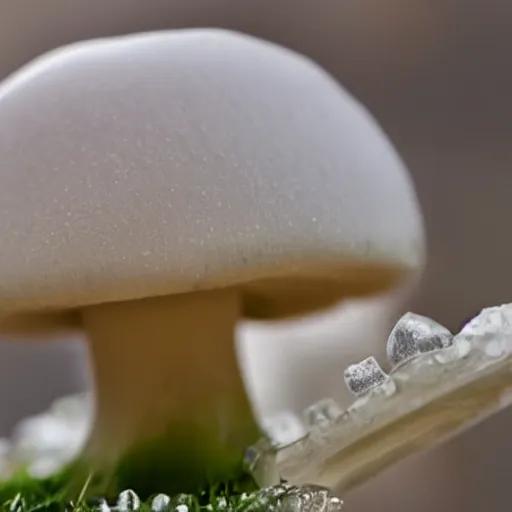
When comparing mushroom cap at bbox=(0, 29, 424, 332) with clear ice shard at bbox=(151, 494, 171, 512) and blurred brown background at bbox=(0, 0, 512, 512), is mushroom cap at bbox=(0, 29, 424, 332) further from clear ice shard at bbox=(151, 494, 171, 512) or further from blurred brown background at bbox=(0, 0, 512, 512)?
blurred brown background at bbox=(0, 0, 512, 512)

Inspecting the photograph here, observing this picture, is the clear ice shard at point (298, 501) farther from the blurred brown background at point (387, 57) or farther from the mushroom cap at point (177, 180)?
the blurred brown background at point (387, 57)

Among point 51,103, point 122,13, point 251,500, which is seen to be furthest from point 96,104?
point 122,13

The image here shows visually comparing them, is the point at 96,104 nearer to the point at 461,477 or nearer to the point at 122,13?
the point at 461,477

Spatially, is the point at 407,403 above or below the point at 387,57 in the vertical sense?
below

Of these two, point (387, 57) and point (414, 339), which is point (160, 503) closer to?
point (414, 339)

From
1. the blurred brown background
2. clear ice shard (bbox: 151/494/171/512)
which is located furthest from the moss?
the blurred brown background

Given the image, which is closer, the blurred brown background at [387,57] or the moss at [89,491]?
the moss at [89,491]

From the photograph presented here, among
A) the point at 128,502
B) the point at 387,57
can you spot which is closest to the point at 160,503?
the point at 128,502

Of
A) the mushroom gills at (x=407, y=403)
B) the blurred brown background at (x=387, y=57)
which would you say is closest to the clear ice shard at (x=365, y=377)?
the mushroom gills at (x=407, y=403)
